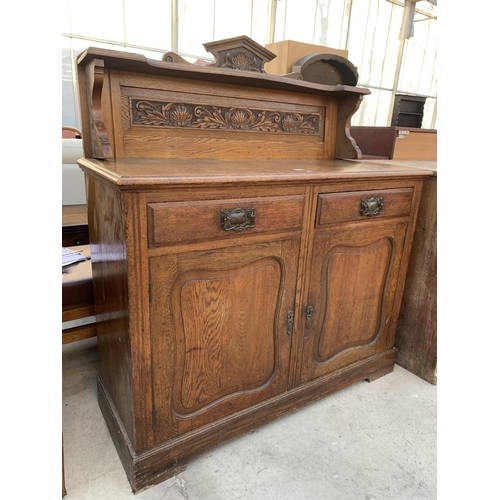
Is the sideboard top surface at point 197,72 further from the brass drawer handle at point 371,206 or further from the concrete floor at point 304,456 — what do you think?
the concrete floor at point 304,456

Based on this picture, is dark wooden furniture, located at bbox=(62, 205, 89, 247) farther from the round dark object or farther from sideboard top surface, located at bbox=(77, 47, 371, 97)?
the round dark object

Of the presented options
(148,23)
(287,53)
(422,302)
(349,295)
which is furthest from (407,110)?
(148,23)

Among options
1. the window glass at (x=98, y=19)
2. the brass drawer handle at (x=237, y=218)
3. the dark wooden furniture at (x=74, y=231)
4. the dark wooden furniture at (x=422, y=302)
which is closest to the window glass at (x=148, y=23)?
the window glass at (x=98, y=19)

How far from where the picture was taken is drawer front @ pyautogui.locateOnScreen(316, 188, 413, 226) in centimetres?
130

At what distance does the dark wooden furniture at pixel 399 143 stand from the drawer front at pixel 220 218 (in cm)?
161

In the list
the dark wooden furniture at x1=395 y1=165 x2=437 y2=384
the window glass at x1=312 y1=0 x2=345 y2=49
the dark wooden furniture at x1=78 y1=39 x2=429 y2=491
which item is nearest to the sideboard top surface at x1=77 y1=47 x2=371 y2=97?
the dark wooden furniture at x1=78 y1=39 x2=429 y2=491

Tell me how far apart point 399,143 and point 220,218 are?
79.0 inches

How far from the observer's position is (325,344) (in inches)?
60.7

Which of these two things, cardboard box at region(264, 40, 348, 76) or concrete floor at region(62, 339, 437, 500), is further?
cardboard box at region(264, 40, 348, 76)

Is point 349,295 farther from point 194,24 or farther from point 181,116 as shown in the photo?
point 194,24

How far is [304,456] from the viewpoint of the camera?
136 centimetres
